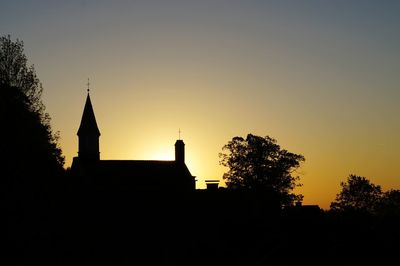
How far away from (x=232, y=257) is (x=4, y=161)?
15.5 metres

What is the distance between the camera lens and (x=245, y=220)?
147 feet

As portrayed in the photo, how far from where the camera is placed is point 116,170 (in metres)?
82.6

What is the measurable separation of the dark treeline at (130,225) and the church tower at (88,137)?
69.2 ft

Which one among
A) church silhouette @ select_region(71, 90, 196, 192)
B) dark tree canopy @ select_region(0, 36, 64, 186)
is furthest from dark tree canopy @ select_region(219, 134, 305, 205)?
dark tree canopy @ select_region(0, 36, 64, 186)

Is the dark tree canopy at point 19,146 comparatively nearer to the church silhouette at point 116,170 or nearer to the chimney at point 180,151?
the church silhouette at point 116,170

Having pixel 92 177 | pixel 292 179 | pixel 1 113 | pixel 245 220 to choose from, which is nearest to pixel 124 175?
pixel 92 177

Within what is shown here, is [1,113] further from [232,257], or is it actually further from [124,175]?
[124,175]

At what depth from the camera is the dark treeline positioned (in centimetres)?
3272

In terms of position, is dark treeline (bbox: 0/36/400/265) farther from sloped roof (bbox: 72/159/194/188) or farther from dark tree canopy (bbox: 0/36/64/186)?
sloped roof (bbox: 72/159/194/188)

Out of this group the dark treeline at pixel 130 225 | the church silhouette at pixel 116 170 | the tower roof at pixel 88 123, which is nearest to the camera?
the dark treeline at pixel 130 225

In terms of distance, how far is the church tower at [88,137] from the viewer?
281ft

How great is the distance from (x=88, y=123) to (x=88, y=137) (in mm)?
1893

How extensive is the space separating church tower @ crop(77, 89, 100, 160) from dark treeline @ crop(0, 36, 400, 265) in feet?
69.2

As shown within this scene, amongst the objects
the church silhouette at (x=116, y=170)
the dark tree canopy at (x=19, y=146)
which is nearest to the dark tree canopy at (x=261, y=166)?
the church silhouette at (x=116, y=170)
